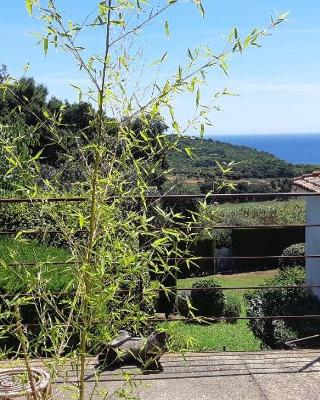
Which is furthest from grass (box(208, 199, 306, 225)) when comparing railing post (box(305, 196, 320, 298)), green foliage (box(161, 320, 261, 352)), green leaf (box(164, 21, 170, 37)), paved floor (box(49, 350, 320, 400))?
green leaf (box(164, 21, 170, 37))

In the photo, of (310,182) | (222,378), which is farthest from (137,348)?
(310,182)

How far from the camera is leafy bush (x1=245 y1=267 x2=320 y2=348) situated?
31.8 feet

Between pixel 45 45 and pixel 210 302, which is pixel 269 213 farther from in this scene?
pixel 45 45

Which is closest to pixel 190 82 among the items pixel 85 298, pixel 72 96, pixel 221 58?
pixel 221 58

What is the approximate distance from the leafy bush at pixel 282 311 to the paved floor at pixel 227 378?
517 cm

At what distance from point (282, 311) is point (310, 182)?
210 inches

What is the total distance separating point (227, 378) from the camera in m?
3.72

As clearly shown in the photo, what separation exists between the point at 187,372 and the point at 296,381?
64cm

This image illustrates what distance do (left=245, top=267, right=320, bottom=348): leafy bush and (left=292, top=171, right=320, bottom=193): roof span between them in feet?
8.87

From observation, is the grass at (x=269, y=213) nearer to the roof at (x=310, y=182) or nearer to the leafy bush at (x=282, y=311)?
the roof at (x=310, y=182)

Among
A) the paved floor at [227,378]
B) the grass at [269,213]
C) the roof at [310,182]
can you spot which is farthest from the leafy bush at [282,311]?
the grass at [269,213]

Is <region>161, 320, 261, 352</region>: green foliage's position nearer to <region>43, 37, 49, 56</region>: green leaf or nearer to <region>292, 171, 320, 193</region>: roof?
<region>292, 171, 320, 193</region>: roof

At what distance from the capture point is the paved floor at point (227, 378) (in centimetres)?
349

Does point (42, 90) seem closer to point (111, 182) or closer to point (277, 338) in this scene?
point (277, 338)
